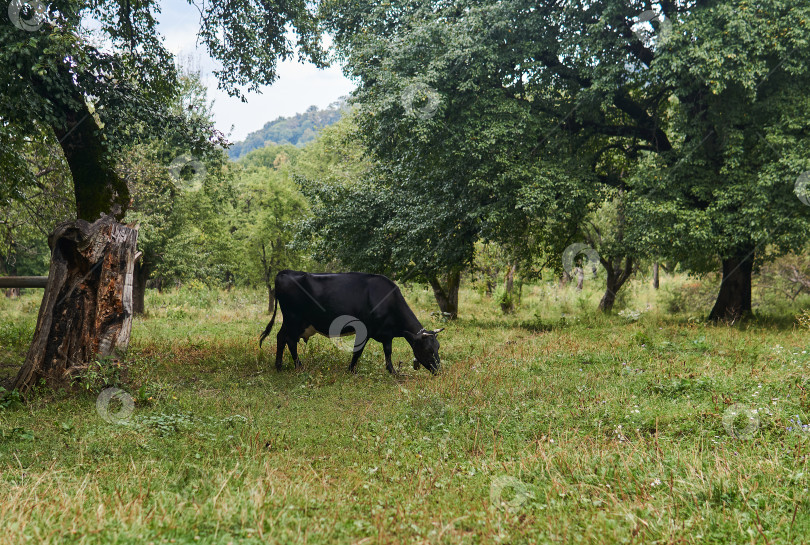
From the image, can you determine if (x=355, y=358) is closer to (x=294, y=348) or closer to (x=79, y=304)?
(x=294, y=348)

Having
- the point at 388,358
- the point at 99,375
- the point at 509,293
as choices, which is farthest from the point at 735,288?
the point at 99,375

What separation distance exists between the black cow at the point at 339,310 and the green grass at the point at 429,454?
79cm

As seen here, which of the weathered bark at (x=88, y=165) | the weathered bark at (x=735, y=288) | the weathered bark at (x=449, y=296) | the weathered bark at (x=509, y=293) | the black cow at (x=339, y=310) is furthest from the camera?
the weathered bark at (x=509, y=293)

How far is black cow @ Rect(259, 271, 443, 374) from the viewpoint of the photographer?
11422mm

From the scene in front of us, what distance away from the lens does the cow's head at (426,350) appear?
36.2ft

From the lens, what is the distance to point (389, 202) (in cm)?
1944

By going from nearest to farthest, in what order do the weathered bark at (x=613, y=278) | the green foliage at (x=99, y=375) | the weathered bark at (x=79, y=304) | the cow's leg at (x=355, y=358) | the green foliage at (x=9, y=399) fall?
the green foliage at (x=9, y=399)
the green foliage at (x=99, y=375)
the weathered bark at (x=79, y=304)
the cow's leg at (x=355, y=358)
the weathered bark at (x=613, y=278)

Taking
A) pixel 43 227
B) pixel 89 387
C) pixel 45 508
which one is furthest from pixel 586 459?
pixel 43 227

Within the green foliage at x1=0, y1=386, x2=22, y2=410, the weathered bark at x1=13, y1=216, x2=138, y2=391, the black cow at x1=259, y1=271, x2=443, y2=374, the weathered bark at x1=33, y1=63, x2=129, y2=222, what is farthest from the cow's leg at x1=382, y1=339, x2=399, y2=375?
the green foliage at x1=0, y1=386, x2=22, y2=410

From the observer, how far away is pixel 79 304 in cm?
827

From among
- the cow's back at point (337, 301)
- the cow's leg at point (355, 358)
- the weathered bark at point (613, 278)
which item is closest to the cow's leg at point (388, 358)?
the cow's back at point (337, 301)

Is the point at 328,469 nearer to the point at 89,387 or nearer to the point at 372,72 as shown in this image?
the point at 89,387

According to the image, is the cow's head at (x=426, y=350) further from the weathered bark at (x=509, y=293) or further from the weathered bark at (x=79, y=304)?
the weathered bark at (x=509, y=293)

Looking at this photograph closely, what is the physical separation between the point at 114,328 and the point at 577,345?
374 inches
